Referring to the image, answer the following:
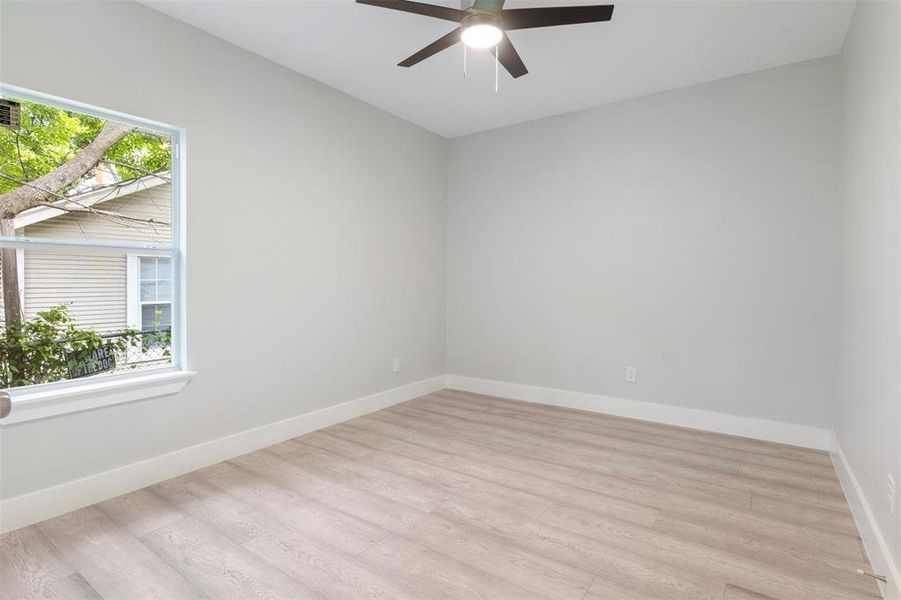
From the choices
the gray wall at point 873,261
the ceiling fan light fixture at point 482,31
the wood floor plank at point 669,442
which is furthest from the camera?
the wood floor plank at point 669,442

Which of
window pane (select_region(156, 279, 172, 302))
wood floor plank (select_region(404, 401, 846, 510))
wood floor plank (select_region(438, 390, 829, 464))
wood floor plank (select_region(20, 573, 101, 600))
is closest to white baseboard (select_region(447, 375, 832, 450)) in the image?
wood floor plank (select_region(438, 390, 829, 464))

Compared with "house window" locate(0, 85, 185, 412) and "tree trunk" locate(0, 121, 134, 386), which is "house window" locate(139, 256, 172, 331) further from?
"tree trunk" locate(0, 121, 134, 386)

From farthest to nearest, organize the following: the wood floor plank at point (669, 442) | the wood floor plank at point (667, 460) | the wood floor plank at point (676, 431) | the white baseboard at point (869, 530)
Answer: the wood floor plank at point (676, 431) < the wood floor plank at point (669, 442) < the wood floor plank at point (667, 460) < the white baseboard at point (869, 530)

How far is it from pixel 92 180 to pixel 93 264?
459 mm

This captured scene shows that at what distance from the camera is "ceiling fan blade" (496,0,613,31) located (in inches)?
81.1

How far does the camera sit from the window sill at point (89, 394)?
215 cm

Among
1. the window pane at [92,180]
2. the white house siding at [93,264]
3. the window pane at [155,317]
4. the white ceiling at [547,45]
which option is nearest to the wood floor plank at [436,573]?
the window pane at [155,317]

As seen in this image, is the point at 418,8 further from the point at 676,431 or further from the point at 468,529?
the point at 676,431

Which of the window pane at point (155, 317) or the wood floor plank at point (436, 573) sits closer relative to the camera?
the wood floor plank at point (436, 573)

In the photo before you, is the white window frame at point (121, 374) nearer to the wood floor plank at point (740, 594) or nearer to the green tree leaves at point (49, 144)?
the green tree leaves at point (49, 144)

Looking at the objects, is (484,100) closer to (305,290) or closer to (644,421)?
(305,290)

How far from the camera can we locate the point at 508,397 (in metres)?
4.61

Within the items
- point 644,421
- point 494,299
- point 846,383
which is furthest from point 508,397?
point 846,383

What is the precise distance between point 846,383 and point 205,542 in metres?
3.60
